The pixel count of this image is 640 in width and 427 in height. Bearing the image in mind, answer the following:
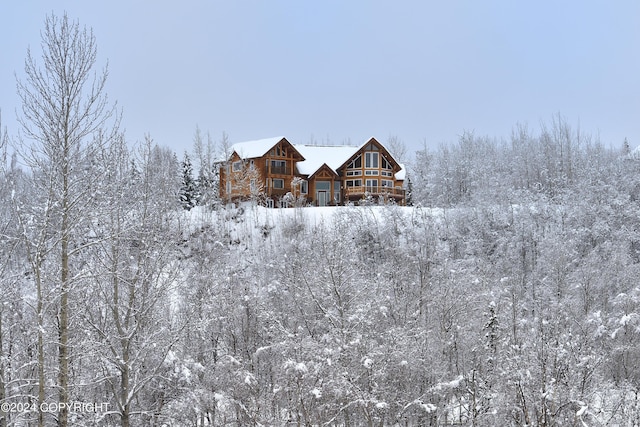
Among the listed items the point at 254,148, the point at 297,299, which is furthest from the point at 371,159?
the point at 297,299

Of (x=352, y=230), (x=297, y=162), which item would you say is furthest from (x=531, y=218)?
(x=297, y=162)

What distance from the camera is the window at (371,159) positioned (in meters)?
59.1

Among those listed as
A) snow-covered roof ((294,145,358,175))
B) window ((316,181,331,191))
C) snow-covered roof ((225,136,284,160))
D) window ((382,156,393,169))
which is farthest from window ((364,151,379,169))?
snow-covered roof ((225,136,284,160))

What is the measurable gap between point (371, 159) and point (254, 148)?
12.5 m

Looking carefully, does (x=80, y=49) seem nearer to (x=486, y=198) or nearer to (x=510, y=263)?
(x=510, y=263)

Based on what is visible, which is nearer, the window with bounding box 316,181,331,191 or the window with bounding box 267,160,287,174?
the window with bounding box 267,160,287,174

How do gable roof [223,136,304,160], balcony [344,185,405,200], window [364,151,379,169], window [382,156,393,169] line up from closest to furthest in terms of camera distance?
gable roof [223,136,304,160]
balcony [344,185,405,200]
window [364,151,379,169]
window [382,156,393,169]

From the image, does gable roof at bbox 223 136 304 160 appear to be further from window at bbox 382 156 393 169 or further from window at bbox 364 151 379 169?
window at bbox 382 156 393 169

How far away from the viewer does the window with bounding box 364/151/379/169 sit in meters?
59.1

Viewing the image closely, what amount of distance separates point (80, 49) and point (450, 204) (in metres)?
51.1

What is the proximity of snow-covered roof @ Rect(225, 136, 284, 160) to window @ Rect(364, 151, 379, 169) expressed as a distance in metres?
9.26

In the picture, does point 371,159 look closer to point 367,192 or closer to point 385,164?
point 385,164

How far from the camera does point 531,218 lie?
165ft

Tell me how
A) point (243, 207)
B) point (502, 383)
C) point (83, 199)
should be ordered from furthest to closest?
point (243, 207) < point (502, 383) < point (83, 199)
